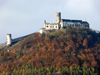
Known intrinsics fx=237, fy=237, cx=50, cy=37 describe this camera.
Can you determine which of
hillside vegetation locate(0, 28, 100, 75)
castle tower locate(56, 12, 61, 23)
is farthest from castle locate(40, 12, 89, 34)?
hillside vegetation locate(0, 28, 100, 75)

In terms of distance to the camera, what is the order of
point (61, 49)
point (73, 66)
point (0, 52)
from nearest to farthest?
point (73, 66), point (61, 49), point (0, 52)

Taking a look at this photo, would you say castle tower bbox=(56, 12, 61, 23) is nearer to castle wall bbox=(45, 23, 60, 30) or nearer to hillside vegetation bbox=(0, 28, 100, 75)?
castle wall bbox=(45, 23, 60, 30)

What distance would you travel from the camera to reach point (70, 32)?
204 feet

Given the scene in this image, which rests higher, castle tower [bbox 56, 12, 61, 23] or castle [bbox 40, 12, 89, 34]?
castle tower [bbox 56, 12, 61, 23]

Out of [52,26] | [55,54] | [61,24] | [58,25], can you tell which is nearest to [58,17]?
[61,24]

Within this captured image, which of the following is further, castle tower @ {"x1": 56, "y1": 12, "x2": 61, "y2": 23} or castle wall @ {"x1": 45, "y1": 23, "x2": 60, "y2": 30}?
castle tower @ {"x1": 56, "y1": 12, "x2": 61, "y2": 23}

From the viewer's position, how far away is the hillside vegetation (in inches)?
1998

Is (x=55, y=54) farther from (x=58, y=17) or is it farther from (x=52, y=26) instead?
(x=58, y=17)

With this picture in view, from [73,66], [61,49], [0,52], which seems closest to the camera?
[73,66]

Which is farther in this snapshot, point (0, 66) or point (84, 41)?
point (84, 41)

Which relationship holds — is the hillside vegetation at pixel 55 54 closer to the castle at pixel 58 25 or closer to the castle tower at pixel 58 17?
the castle at pixel 58 25

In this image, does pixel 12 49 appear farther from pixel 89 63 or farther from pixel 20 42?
pixel 89 63

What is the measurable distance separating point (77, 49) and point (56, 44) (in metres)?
5.28

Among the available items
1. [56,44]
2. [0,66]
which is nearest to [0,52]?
[0,66]
